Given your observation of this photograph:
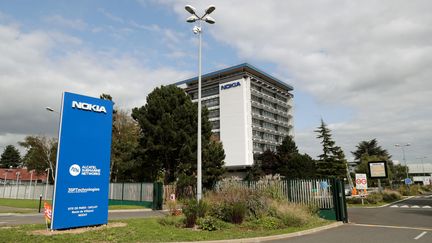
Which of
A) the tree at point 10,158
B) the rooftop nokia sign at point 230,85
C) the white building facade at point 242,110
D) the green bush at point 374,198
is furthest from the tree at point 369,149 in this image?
the tree at point 10,158

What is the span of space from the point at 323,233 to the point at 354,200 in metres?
23.3

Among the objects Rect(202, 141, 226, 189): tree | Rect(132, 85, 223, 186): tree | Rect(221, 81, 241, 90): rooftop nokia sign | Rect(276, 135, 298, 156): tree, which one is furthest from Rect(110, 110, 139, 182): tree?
Rect(221, 81, 241, 90): rooftop nokia sign

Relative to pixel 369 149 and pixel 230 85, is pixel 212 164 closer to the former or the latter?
pixel 230 85

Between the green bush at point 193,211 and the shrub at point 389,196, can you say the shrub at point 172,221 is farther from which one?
the shrub at point 389,196

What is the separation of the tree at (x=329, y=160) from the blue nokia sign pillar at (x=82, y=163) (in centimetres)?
4587

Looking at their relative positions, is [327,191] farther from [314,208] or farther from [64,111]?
[64,111]

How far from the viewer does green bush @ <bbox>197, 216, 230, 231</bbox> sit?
12.5 m

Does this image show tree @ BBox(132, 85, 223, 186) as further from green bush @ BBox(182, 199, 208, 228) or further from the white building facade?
the white building facade

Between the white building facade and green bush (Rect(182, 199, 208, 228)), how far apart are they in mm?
61654

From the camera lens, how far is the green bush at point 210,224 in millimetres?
12539

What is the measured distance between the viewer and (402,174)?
3971 inches

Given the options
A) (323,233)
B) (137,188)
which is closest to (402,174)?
(137,188)

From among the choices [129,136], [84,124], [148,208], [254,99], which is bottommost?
[148,208]

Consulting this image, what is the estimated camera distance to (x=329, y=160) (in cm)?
5450
